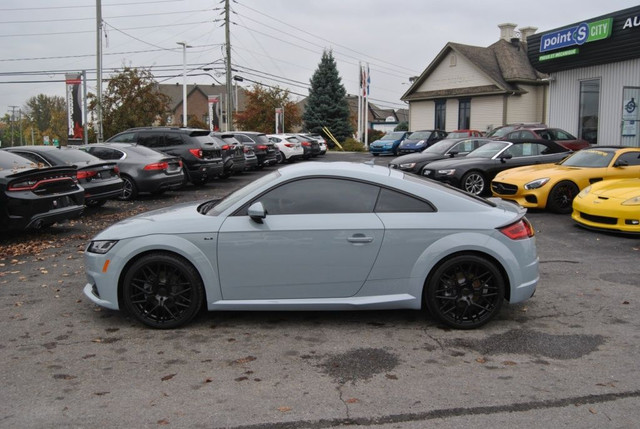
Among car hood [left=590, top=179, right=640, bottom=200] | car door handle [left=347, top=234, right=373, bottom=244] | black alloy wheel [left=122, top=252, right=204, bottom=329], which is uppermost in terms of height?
car hood [left=590, top=179, right=640, bottom=200]

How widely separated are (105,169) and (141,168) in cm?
210

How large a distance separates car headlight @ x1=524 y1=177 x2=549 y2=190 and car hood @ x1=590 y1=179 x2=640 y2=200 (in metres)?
1.54

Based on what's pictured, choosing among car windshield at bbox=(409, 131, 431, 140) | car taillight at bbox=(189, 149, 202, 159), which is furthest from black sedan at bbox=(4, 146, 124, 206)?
car windshield at bbox=(409, 131, 431, 140)

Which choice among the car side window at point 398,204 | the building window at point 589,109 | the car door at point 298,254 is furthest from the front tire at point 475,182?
the car door at point 298,254

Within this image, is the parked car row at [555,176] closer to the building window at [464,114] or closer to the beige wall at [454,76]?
the building window at [464,114]

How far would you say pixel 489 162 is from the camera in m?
14.3

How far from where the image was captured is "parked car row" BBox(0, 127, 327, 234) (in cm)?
888

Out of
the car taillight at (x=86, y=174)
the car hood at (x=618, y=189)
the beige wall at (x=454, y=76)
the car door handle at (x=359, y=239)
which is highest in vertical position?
the beige wall at (x=454, y=76)

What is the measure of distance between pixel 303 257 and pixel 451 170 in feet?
32.3

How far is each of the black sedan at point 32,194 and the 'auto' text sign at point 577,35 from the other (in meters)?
17.0

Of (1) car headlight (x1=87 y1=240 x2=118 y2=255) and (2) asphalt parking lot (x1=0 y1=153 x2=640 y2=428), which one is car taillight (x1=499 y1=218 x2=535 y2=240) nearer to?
(2) asphalt parking lot (x1=0 y1=153 x2=640 y2=428)

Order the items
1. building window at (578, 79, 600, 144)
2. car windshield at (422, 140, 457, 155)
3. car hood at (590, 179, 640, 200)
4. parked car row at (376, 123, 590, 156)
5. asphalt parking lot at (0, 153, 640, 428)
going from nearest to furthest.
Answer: asphalt parking lot at (0, 153, 640, 428) → car hood at (590, 179, 640, 200) → car windshield at (422, 140, 457, 155) → building window at (578, 79, 600, 144) → parked car row at (376, 123, 590, 156)

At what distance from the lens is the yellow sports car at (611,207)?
9305 mm

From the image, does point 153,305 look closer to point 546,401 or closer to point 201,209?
point 201,209
